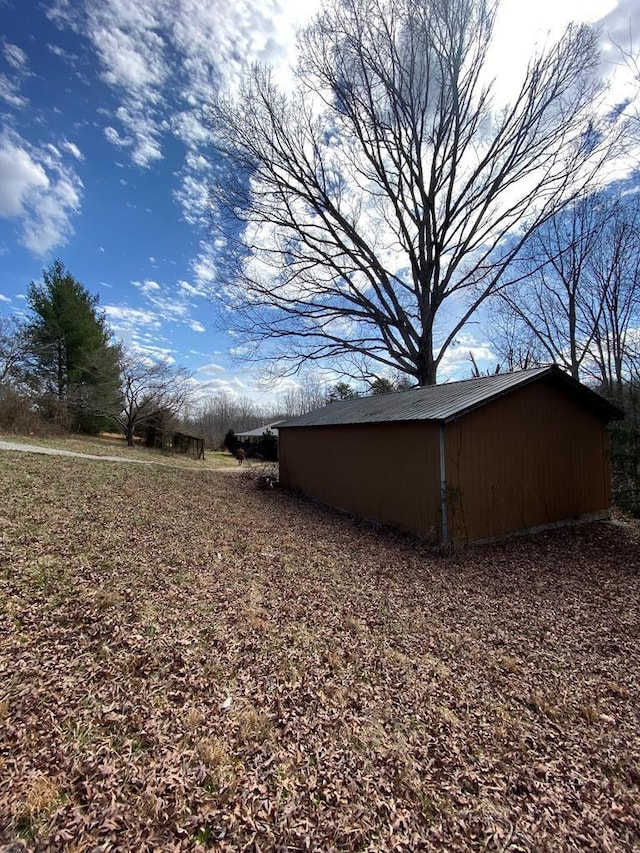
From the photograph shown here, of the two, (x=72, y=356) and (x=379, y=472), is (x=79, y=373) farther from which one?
(x=379, y=472)

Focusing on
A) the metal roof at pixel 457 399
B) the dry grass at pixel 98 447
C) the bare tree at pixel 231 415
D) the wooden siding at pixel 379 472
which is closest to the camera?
the metal roof at pixel 457 399

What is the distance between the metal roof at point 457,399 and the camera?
7220 mm

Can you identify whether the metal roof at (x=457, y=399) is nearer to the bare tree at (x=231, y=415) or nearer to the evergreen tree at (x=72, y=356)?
the evergreen tree at (x=72, y=356)

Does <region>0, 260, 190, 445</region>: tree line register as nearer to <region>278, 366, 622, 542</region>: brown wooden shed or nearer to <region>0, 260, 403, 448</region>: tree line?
<region>0, 260, 403, 448</region>: tree line

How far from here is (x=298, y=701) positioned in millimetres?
2895

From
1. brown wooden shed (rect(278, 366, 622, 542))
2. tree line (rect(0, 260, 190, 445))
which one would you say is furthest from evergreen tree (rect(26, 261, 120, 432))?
brown wooden shed (rect(278, 366, 622, 542))

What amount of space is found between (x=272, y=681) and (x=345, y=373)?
14.4m

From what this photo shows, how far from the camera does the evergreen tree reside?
877 inches

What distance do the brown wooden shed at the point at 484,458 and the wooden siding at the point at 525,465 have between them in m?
0.02

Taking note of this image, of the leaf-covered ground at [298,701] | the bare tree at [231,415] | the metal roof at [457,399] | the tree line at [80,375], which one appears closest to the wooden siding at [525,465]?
the metal roof at [457,399]

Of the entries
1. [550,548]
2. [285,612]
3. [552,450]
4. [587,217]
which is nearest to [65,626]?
[285,612]

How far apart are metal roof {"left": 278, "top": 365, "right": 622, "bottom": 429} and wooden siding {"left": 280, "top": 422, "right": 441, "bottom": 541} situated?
0.27 m

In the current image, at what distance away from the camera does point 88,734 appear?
94.2 inches

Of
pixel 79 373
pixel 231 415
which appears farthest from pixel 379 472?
pixel 231 415
